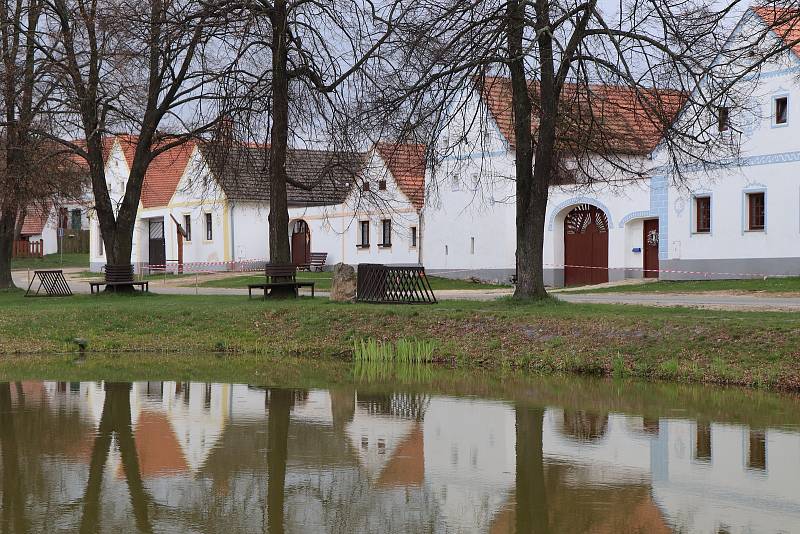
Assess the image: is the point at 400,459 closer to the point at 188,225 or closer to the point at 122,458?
the point at 122,458

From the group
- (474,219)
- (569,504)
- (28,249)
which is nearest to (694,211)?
(474,219)

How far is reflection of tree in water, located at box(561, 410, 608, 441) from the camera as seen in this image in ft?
44.1

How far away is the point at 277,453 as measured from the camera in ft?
40.5

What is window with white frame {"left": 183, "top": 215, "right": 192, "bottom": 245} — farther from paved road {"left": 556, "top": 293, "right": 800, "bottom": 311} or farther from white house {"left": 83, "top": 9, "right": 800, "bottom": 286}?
paved road {"left": 556, "top": 293, "right": 800, "bottom": 311}

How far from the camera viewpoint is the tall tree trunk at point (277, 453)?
966 cm

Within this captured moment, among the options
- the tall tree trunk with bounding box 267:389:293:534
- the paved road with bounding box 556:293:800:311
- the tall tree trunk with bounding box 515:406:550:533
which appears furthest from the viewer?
the paved road with bounding box 556:293:800:311

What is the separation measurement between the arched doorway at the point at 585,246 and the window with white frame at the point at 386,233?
10.0 metres

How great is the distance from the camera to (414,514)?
9695 mm

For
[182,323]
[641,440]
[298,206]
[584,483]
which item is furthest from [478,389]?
[298,206]

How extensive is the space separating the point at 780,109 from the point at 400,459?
84.1 ft

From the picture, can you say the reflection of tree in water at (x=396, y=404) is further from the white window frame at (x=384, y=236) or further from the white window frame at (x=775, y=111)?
the white window frame at (x=384, y=236)

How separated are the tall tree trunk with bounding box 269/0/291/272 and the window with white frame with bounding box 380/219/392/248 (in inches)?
795

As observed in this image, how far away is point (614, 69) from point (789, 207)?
48.0ft

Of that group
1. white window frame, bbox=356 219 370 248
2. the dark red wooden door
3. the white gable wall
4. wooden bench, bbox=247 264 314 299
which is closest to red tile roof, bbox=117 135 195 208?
white window frame, bbox=356 219 370 248
